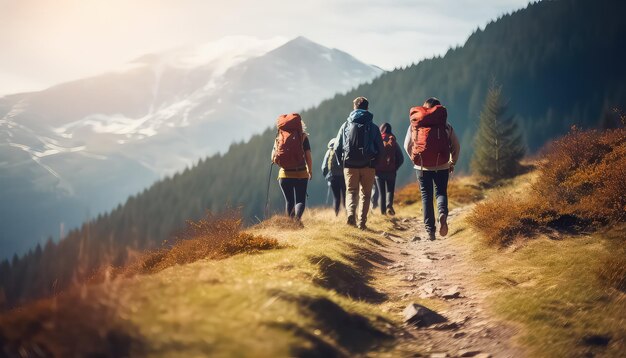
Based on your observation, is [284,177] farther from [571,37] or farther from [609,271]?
[571,37]

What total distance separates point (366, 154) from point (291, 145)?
1.68 meters

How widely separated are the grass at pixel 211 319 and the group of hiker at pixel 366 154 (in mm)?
4458

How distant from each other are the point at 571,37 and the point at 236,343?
122701 mm

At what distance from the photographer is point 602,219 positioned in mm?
7586

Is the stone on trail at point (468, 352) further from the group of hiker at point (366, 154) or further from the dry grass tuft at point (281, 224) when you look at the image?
the dry grass tuft at point (281, 224)

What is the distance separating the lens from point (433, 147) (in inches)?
365

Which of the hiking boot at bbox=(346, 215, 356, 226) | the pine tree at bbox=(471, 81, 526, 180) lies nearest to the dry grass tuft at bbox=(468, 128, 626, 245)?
the hiking boot at bbox=(346, 215, 356, 226)

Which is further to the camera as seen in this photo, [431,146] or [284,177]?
[284,177]

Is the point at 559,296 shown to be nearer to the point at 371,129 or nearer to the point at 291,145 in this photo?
the point at 371,129

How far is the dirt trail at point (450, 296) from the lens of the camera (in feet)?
13.9

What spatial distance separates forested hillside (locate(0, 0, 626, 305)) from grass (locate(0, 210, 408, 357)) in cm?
9074

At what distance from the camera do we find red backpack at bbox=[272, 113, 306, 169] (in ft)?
34.5

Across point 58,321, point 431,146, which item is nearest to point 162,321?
point 58,321

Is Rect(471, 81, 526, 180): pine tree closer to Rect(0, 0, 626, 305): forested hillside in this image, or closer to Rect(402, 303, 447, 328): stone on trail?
Rect(402, 303, 447, 328): stone on trail
